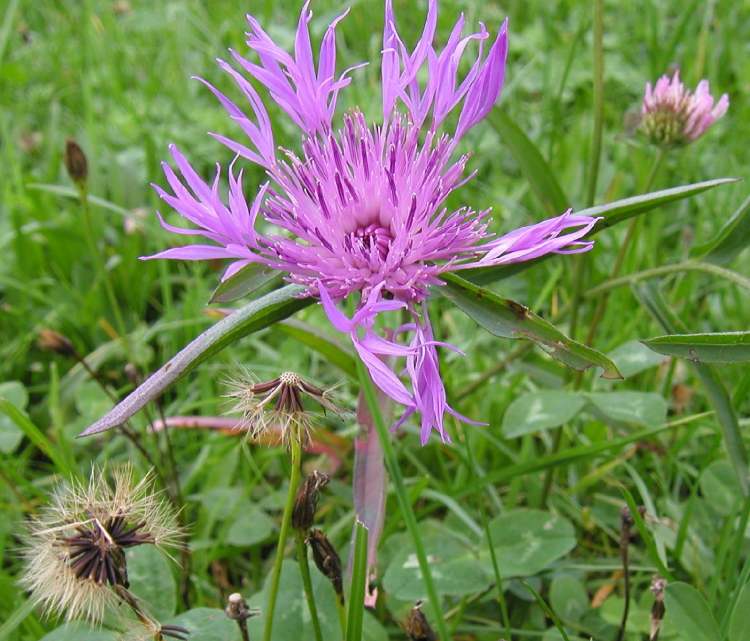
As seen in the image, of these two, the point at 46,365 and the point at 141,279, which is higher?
the point at 141,279

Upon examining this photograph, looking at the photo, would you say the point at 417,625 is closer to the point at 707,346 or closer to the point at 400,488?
the point at 400,488

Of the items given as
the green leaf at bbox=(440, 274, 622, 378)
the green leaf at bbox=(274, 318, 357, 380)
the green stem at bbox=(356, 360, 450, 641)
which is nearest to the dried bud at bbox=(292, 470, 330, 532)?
the green stem at bbox=(356, 360, 450, 641)

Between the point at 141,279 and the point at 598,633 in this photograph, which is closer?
the point at 598,633

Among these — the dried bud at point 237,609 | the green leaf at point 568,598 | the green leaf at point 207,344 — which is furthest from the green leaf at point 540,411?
the dried bud at point 237,609

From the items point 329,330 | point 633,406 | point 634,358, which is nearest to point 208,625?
point 633,406

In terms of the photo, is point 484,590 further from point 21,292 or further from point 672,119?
point 21,292

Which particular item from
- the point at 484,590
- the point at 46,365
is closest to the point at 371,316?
the point at 484,590

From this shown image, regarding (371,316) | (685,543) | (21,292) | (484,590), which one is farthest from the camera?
(21,292)
